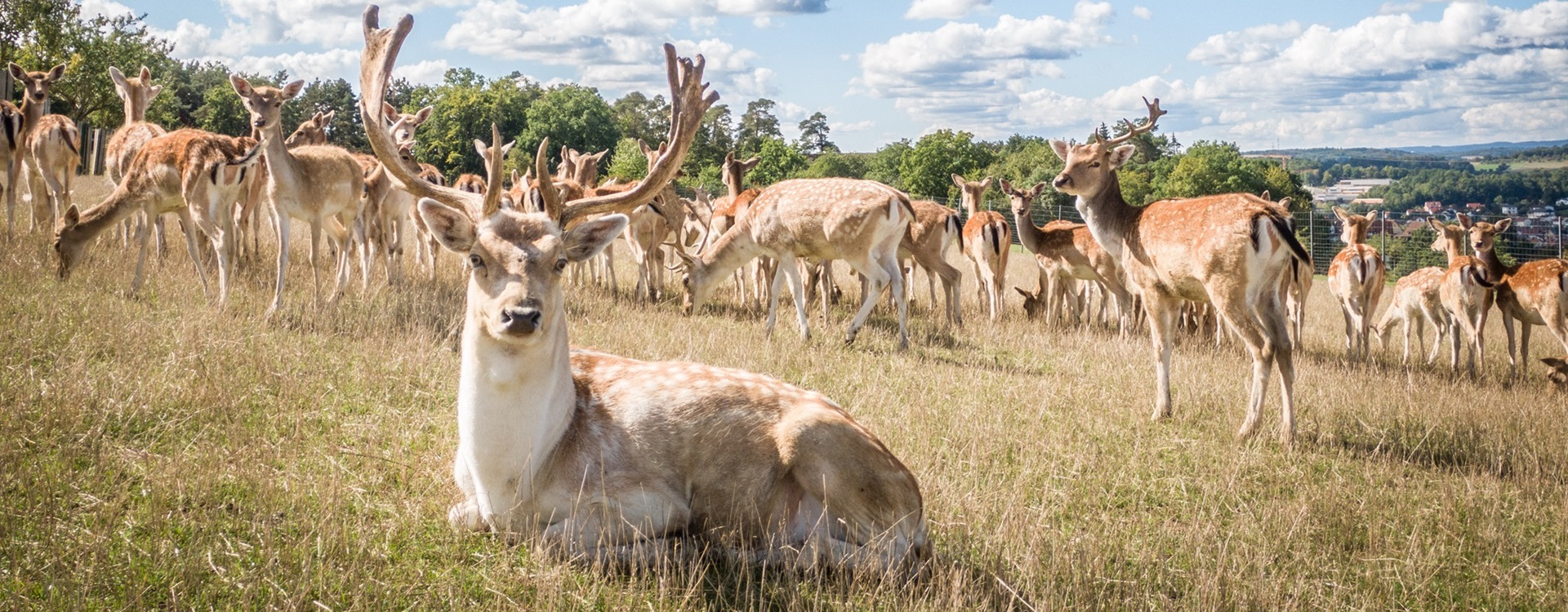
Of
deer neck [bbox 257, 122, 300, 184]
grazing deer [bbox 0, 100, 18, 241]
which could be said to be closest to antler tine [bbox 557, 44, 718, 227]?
deer neck [bbox 257, 122, 300, 184]

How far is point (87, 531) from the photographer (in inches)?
127

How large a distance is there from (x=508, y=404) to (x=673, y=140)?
1527mm

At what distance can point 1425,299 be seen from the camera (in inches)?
474

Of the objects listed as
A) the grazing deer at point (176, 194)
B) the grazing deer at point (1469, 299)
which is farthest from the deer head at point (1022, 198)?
the grazing deer at point (176, 194)

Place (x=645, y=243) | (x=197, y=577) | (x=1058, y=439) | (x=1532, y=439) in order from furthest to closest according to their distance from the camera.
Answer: (x=645, y=243), (x=1532, y=439), (x=1058, y=439), (x=197, y=577)

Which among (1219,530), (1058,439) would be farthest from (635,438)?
(1058,439)

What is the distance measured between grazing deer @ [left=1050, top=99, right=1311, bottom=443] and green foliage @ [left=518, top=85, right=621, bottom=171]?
59556mm

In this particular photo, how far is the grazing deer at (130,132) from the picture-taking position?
35.7ft

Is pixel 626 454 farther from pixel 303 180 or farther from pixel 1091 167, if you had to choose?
Result: pixel 303 180

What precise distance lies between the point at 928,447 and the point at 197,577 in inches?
126

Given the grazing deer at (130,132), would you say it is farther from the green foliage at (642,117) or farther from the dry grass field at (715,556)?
the green foliage at (642,117)

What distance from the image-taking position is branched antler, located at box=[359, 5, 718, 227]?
149 inches

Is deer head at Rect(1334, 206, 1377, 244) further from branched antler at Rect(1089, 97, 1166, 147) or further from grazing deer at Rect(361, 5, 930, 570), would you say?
grazing deer at Rect(361, 5, 930, 570)

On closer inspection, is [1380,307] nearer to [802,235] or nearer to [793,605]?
[802,235]
